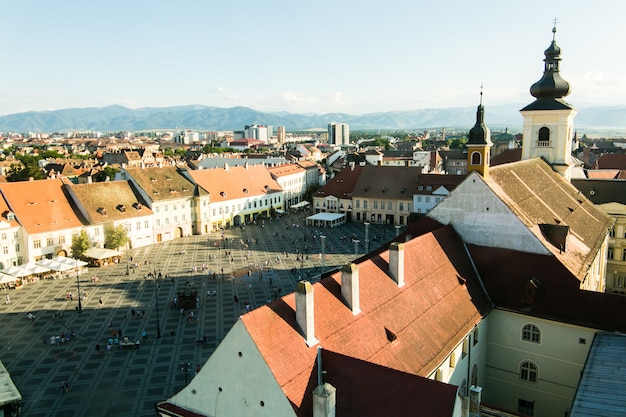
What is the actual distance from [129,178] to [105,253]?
1780 cm

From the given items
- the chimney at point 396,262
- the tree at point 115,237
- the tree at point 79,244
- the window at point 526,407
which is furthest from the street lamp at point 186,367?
the tree at point 115,237

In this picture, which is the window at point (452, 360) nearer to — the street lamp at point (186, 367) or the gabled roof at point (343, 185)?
the street lamp at point (186, 367)

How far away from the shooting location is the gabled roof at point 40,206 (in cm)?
6016

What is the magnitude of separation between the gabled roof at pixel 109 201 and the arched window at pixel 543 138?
5376 cm

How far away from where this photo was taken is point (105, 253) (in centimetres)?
6228

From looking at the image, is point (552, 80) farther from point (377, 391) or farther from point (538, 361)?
point (377, 391)

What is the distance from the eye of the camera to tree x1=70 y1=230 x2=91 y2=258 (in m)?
61.1

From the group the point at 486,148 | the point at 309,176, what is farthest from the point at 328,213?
the point at 486,148

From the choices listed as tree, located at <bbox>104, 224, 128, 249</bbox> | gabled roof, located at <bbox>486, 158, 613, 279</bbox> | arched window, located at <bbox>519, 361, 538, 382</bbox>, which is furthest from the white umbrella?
arched window, located at <bbox>519, 361, 538, 382</bbox>

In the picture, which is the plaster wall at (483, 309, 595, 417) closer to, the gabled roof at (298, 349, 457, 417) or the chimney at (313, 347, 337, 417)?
the gabled roof at (298, 349, 457, 417)

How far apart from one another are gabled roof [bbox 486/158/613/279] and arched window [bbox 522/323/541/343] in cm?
412

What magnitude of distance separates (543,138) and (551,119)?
2081 mm

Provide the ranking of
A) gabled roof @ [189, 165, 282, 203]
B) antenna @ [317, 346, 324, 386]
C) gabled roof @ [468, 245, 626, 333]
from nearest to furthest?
antenna @ [317, 346, 324, 386] < gabled roof @ [468, 245, 626, 333] < gabled roof @ [189, 165, 282, 203]

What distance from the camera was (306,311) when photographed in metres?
18.5
